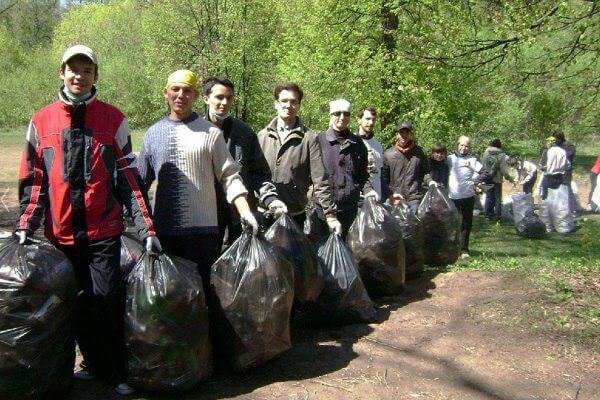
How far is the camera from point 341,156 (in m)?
5.06

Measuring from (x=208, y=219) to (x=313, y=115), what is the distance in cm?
1126

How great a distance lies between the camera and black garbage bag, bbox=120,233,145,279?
381 centimetres

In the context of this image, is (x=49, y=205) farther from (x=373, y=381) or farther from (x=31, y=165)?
(x=373, y=381)

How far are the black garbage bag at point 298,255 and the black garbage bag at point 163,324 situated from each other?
0.99 m

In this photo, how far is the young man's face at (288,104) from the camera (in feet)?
15.1

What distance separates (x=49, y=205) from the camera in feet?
10.2

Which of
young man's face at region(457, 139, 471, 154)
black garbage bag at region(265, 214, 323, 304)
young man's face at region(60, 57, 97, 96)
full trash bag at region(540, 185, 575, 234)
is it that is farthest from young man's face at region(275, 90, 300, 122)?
full trash bag at region(540, 185, 575, 234)

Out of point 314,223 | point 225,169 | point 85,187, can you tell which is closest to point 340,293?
point 314,223

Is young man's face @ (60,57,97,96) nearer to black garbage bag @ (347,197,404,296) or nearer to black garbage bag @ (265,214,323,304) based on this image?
black garbage bag @ (265,214,323,304)

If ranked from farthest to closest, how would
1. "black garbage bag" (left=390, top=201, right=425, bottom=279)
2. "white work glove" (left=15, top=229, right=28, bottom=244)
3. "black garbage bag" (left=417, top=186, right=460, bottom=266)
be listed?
"black garbage bag" (left=417, top=186, right=460, bottom=266) < "black garbage bag" (left=390, top=201, right=425, bottom=279) < "white work glove" (left=15, top=229, right=28, bottom=244)

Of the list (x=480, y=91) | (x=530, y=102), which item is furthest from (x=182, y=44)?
(x=530, y=102)

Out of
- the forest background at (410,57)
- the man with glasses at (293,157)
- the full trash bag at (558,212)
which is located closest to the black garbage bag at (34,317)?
the man with glasses at (293,157)

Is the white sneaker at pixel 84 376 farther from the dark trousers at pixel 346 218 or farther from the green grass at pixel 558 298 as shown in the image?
the green grass at pixel 558 298

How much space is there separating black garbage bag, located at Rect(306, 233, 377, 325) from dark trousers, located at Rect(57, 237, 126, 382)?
147 cm
